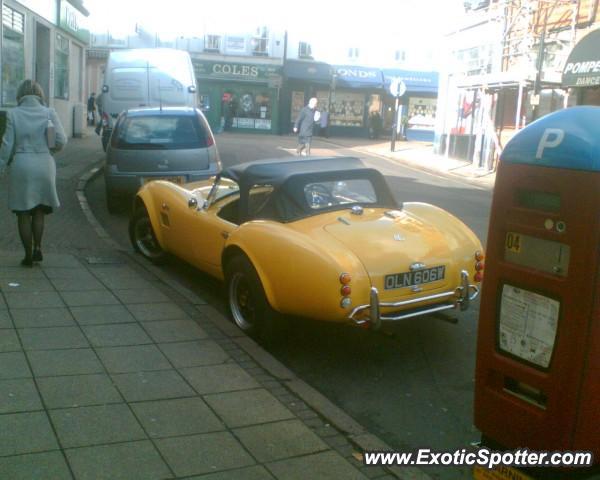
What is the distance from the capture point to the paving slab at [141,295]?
21.2ft

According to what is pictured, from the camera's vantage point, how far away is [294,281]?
17.3 ft

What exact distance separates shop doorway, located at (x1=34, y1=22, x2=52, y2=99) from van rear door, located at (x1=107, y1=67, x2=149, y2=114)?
4039 mm

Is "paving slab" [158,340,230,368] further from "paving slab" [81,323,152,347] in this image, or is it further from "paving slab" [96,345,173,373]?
"paving slab" [81,323,152,347]

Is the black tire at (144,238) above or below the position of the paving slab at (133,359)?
above

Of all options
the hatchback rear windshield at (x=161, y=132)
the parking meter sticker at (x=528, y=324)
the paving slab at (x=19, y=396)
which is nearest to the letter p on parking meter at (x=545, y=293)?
the parking meter sticker at (x=528, y=324)

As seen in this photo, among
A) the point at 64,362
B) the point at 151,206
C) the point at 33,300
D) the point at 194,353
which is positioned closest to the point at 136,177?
the point at 151,206

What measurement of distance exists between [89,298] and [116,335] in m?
1.06

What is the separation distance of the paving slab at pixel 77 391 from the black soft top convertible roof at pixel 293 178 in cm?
198

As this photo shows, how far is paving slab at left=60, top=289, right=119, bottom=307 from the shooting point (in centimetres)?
626

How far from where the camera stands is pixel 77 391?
4383mm

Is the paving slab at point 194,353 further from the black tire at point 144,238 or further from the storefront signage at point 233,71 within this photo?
the storefront signage at point 233,71

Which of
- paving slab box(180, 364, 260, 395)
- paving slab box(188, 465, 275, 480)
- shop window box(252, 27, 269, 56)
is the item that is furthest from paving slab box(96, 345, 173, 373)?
shop window box(252, 27, 269, 56)

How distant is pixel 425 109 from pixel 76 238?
125 feet

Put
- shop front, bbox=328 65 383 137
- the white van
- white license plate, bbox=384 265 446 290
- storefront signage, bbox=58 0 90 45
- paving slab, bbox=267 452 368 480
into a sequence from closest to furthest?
paving slab, bbox=267 452 368 480, white license plate, bbox=384 265 446 290, the white van, storefront signage, bbox=58 0 90 45, shop front, bbox=328 65 383 137
